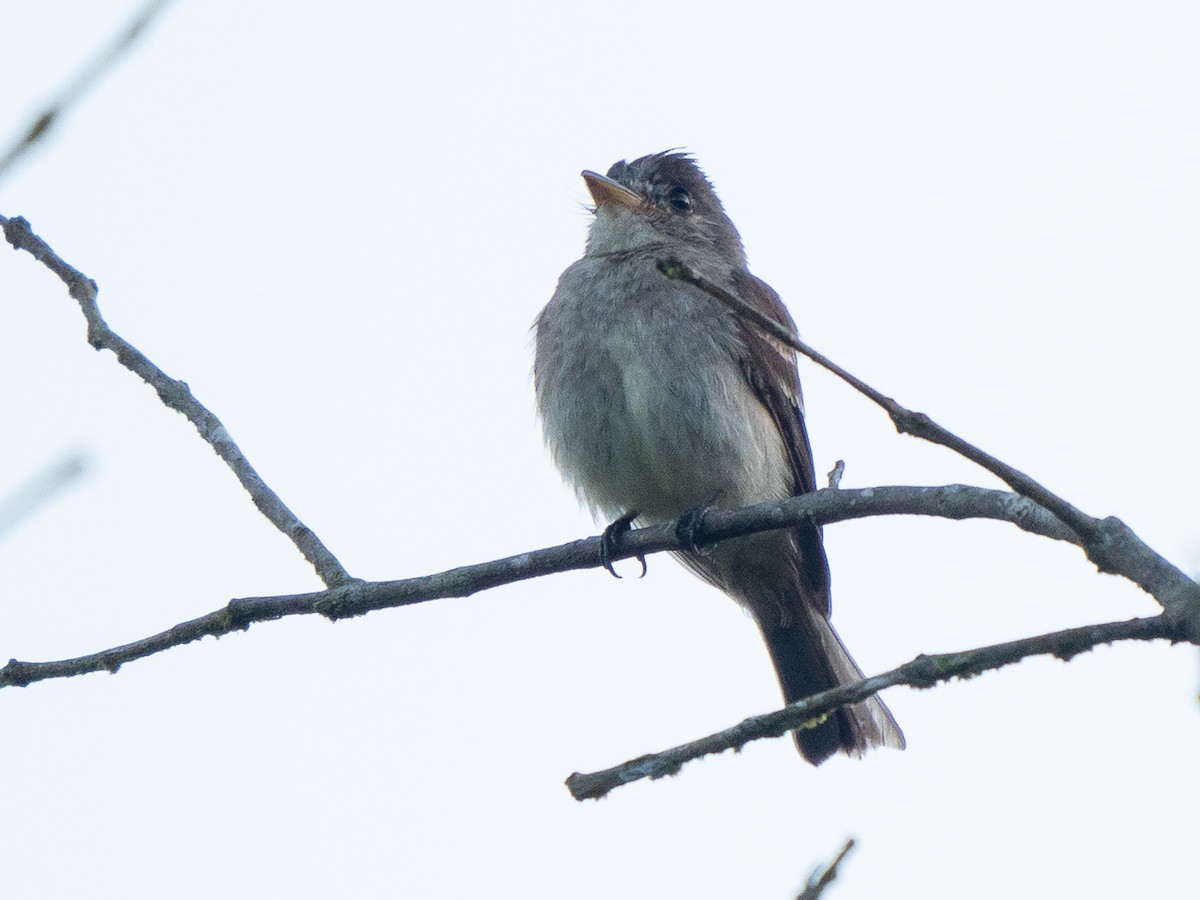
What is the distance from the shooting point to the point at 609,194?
29.0 ft

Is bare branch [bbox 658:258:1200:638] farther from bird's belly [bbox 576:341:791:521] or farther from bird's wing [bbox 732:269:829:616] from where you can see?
bird's wing [bbox 732:269:829:616]

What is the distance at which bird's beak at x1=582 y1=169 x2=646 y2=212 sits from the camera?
8828 mm

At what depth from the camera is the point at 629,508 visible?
7629 millimetres

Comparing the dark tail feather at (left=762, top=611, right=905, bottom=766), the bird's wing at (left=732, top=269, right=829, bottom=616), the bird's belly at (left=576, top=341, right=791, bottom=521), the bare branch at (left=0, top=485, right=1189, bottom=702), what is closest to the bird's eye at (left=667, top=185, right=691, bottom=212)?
the bird's wing at (left=732, top=269, right=829, bottom=616)

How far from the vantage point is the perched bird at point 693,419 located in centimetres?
730

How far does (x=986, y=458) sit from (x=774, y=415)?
4.57m

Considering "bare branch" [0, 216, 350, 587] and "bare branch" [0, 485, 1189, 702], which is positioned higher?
"bare branch" [0, 216, 350, 587]

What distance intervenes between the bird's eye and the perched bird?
0.47 metres

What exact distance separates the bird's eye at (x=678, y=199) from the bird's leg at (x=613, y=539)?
7.81ft

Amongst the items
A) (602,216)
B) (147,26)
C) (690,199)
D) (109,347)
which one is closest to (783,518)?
(109,347)

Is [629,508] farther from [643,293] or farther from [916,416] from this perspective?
[916,416]

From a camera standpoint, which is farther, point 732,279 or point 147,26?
point 732,279

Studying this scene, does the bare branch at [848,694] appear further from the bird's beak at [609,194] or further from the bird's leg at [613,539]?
the bird's beak at [609,194]

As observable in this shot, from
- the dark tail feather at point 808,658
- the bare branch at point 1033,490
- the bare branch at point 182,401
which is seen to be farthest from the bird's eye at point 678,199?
the bare branch at point 1033,490
